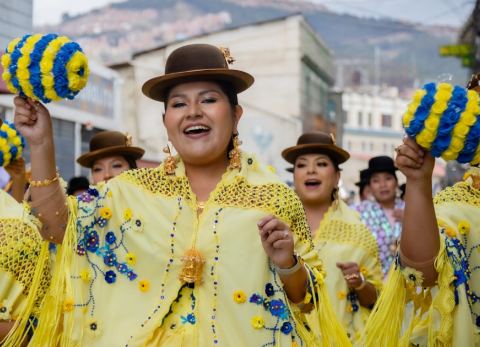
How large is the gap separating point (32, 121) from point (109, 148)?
132 inches

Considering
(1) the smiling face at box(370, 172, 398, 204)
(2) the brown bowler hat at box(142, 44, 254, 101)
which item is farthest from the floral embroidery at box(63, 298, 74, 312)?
(1) the smiling face at box(370, 172, 398, 204)

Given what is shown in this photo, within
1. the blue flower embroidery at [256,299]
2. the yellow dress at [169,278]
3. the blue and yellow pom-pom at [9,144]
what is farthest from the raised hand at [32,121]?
the blue and yellow pom-pom at [9,144]

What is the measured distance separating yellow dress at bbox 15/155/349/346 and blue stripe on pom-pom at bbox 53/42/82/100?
0.59 meters

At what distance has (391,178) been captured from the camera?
10242 mm

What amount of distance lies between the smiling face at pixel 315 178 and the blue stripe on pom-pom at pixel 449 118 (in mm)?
3576

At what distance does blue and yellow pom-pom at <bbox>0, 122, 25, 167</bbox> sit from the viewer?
20.1 feet

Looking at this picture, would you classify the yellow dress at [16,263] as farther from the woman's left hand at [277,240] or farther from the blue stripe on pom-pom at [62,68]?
the woman's left hand at [277,240]

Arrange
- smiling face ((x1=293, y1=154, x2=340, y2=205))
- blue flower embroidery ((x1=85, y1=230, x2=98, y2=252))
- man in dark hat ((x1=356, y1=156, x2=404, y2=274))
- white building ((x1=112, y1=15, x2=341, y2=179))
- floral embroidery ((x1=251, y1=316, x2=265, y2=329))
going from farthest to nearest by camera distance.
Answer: white building ((x1=112, y1=15, x2=341, y2=179)) < man in dark hat ((x1=356, y1=156, x2=404, y2=274)) < smiling face ((x1=293, y1=154, x2=340, y2=205)) < blue flower embroidery ((x1=85, y1=230, x2=98, y2=252)) < floral embroidery ((x1=251, y1=316, x2=265, y2=329))

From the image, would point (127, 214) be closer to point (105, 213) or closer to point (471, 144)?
point (105, 213)

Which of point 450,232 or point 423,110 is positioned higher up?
point 423,110

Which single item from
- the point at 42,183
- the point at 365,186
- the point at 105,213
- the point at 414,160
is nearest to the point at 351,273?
the point at 105,213

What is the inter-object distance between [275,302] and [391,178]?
6.36 metres

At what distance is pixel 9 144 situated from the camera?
20.4 ft

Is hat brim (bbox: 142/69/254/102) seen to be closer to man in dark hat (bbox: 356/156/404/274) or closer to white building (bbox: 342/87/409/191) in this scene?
man in dark hat (bbox: 356/156/404/274)
